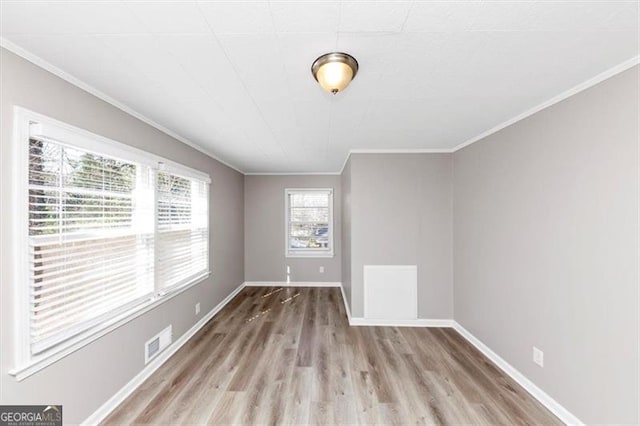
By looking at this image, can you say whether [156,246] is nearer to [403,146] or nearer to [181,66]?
[181,66]

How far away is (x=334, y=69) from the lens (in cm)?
148

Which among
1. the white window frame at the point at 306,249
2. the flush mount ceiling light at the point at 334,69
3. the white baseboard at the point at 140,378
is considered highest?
the flush mount ceiling light at the point at 334,69

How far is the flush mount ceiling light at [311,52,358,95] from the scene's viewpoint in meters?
1.47

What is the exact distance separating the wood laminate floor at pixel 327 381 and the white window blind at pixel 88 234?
2.69 feet

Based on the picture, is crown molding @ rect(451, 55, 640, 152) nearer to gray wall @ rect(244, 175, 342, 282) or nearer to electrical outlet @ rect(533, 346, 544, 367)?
electrical outlet @ rect(533, 346, 544, 367)

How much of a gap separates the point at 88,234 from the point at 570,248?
3.56m

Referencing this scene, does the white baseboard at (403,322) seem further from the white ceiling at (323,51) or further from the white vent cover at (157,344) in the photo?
the white ceiling at (323,51)

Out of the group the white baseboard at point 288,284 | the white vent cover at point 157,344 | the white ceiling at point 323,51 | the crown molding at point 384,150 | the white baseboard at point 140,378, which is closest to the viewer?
Result: the white ceiling at point 323,51

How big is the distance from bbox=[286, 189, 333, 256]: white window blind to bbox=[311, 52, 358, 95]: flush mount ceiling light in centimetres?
431

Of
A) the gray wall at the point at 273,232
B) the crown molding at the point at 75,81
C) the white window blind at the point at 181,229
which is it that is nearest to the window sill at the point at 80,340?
the white window blind at the point at 181,229

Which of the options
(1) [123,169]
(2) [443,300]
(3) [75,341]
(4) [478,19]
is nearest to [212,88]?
(1) [123,169]

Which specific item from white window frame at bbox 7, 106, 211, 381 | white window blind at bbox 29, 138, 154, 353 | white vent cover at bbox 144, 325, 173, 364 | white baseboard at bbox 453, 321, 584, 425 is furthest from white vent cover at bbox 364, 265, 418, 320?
white window frame at bbox 7, 106, 211, 381

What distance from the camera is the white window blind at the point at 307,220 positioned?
5844 millimetres

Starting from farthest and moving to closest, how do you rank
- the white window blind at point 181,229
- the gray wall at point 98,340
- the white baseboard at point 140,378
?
1. the white window blind at point 181,229
2. the white baseboard at point 140,378
3. the gray wall at point 98,340
